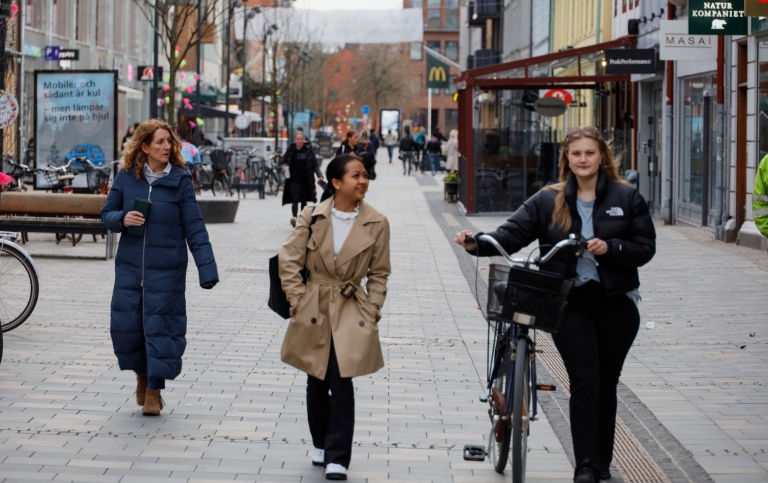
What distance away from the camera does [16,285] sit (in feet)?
33.3

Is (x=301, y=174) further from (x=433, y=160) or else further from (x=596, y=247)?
(x=433, y=160)

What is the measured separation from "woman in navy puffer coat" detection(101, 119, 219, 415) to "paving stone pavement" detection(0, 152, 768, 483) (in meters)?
0.34

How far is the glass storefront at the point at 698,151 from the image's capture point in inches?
882

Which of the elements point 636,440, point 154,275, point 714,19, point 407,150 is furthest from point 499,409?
point 407,150

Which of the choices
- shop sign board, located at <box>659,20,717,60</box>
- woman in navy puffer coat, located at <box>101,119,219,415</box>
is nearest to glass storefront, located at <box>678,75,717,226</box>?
shop sign board, located at <box>659,20,717,60</box>

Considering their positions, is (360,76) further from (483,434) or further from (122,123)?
(483,434)

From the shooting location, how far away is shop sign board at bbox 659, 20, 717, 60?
20828 mm

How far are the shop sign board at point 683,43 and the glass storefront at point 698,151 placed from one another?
4.02ft

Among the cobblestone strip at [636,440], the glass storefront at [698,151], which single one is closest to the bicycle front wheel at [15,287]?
the cobblestone strip at [636,440]

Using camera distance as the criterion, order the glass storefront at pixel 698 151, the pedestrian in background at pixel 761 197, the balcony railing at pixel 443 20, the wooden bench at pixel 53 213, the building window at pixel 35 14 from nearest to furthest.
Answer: the pedestrian in background at pixel 761 197
the wooden bench at pixel 53 213
the glass storefront at pixel 698 151
the building window at pixel 35 14
the balcony railing at pixel 443 20

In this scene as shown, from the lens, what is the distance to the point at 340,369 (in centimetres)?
609

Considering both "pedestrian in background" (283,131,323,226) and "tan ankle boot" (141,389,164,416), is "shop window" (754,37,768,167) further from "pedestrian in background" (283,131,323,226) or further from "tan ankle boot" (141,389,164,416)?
"tan ankle boot" (141,389,164,416)

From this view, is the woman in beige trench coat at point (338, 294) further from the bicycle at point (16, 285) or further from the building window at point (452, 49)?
the building window at point (452, 49)

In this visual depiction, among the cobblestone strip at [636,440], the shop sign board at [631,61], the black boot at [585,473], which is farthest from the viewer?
the shop sign board at [631,61]
